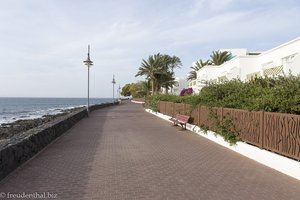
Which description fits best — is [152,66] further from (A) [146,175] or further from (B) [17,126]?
(A) [146,175]

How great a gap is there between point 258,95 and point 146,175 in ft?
21.1

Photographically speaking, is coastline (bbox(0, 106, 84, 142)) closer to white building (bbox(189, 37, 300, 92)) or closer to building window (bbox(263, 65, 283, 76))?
white building (bbox(189, 37, 300, 92))

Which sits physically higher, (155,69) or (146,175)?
(155,69)

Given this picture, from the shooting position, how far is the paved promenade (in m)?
6.93

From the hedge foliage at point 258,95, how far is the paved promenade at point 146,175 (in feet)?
5.99

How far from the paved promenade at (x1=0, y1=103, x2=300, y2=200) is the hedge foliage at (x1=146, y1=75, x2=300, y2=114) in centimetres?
183

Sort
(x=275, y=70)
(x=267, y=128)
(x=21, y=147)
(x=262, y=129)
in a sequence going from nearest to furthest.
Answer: (x=21, y=147) → (x=267, y=128) → (x=262, y=129) → (x=275, y=70)

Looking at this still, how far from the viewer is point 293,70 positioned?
21969 millimetres

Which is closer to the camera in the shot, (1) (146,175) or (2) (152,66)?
(1) (146,175)

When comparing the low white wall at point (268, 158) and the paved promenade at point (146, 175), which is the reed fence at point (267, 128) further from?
the paved promenade at point (146, 175)

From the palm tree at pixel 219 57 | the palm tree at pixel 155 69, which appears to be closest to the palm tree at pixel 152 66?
the palm tree at pixel 155 69

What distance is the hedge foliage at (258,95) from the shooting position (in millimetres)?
10625

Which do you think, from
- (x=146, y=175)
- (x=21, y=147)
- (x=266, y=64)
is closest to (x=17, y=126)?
(x=266, y=64)

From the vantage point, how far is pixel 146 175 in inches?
332
